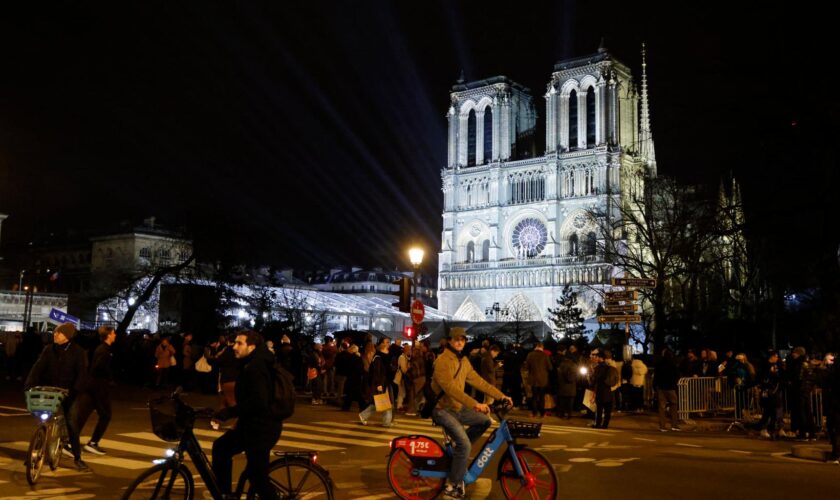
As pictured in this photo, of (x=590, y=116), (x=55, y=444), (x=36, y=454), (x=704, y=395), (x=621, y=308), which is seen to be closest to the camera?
(x=36, y=454)

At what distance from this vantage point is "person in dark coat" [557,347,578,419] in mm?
18656

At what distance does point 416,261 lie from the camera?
66.8 feet

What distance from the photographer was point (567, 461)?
11258mm

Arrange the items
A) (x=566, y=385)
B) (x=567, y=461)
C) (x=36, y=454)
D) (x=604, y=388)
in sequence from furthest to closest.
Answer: (x=566, y=385) → (x=604, y=388) → (x=567, y=461) → (x=36, y=454)

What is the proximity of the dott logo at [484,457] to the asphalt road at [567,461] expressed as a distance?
1.40ft

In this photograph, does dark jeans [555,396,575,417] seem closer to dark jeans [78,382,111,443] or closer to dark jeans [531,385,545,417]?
dark jeans [531,385,545,417]

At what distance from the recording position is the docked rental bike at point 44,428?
28.6ft

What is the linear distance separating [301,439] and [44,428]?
15.7ft

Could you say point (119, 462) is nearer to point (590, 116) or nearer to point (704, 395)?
point (704, 395)

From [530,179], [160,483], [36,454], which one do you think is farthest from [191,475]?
[530,179]

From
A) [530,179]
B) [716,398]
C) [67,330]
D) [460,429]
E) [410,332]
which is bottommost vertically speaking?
[716,398]

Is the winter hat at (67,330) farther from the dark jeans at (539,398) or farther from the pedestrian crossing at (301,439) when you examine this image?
the dark jeans at (539,398)

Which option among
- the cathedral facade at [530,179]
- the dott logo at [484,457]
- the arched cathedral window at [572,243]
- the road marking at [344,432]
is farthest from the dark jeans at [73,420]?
the arched cathedral window at [572,243]

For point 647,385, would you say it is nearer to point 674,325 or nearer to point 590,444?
point 590,444
